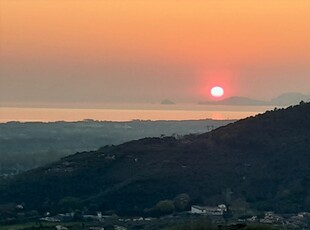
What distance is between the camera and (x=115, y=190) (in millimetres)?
74750

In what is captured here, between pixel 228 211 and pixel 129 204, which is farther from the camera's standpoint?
pixel 129 204

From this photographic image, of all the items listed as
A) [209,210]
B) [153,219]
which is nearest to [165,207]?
[153,219]

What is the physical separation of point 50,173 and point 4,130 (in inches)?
3758

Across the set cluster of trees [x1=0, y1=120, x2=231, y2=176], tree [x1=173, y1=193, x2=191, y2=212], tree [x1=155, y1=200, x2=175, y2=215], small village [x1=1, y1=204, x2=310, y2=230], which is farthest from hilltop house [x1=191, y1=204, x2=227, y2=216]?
cluster of trees [x1=0, y1=120, x2=231, y2=176]

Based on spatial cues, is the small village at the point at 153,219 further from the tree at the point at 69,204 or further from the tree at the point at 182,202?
the tree at the point at 69,204

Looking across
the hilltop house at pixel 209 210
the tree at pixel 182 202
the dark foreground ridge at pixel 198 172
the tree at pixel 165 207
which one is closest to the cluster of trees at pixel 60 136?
the dark foreground ridge at pixel 198 172

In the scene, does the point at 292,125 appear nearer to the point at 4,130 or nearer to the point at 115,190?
the point at 115,190

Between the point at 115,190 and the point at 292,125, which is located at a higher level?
the point at 292,125

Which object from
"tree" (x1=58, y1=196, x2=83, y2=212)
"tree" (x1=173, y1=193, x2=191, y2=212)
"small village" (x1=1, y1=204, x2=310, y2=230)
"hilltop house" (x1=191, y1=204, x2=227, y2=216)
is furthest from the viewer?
"tree" (x1=58, y1=196, x2=83, y2=212)

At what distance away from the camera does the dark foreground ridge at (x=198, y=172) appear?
72.9 metres

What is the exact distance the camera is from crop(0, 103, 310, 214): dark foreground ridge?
72875 millimetres

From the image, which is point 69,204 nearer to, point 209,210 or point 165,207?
point 165,207

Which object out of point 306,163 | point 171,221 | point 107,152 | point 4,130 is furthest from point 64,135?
point 171,221

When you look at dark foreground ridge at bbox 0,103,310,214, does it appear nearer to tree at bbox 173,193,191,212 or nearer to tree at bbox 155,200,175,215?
tree at bbox 173,193,191,212
